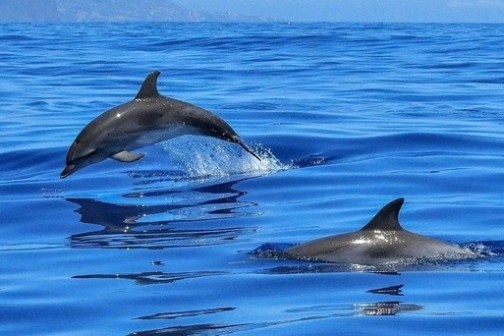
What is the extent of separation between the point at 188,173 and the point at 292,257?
17.1ft

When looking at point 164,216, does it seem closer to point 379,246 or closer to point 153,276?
point 153,276

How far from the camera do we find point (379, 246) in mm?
9219

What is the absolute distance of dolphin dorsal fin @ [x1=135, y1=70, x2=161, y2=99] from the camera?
1273cm

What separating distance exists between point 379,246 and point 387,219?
0.21 meters

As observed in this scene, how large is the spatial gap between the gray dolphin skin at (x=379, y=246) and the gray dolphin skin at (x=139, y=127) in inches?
149

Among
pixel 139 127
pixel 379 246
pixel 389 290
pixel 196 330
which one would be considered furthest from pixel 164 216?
pixel 196 330

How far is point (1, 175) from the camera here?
14.7 m

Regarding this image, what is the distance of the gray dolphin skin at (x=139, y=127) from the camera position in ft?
41.8

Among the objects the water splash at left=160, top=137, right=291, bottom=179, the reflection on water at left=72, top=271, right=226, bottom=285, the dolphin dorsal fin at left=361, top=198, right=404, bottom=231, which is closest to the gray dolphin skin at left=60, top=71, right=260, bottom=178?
the water splash at left=160, top=137, right=291, bottom=179

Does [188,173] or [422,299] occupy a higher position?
[188,173]

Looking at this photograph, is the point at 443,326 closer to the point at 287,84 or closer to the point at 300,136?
the point at 300,136

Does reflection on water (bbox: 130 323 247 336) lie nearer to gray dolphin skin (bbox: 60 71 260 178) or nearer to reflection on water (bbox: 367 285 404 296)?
reflection on water (bbox: 367 285 404 296)

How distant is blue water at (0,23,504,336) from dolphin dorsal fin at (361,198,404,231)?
424mm

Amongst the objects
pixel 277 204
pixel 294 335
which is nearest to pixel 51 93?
pixel 277 204
